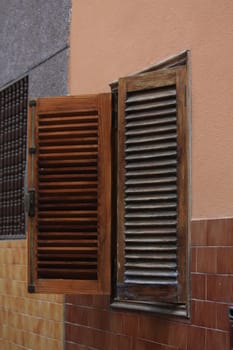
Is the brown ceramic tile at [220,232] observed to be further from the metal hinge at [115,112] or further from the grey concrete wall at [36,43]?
the grey concrete wall at [36,43]

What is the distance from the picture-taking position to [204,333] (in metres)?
4.67

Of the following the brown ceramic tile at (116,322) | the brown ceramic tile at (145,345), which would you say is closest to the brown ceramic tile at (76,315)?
the brown ceramic tile at (116,322)

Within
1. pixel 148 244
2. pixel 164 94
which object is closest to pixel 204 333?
pixel 148 244

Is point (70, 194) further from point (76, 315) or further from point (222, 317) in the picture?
point (222, 317)

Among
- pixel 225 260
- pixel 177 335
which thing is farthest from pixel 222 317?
pixel 177 335

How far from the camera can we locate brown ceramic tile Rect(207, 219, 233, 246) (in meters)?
4.49

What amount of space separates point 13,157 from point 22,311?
58.9 inches

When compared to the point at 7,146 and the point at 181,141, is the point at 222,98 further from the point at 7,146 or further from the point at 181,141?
the point at 7,146

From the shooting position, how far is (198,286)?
4.77m

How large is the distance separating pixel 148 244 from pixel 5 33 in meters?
4.10

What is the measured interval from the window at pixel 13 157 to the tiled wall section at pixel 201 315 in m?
2.47

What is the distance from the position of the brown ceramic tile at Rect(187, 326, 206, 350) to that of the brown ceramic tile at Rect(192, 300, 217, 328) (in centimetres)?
4

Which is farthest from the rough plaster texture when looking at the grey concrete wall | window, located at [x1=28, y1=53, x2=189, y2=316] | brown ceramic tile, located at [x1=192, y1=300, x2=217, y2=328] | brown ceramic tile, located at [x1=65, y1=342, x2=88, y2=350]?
brown ceramic tile, located at [x1=192, y1=300, x2=217, y2=328]

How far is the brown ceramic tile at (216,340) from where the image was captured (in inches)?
176
